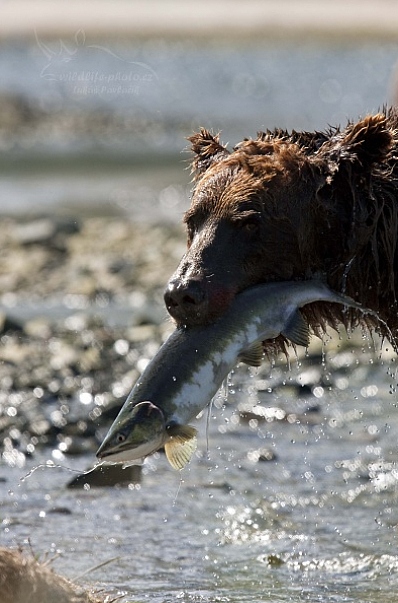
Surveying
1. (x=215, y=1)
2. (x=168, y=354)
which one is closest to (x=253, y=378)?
(x=168, y=354)

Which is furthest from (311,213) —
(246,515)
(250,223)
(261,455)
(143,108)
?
(143,108)

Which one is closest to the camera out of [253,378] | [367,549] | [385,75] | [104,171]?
[367,549]

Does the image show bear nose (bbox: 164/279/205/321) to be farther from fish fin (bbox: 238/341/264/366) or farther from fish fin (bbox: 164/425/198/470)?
fish fin (bbox: 164/425/198/470)

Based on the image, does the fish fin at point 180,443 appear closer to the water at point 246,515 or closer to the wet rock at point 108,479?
the water at point 246,515

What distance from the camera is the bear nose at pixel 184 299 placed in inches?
182

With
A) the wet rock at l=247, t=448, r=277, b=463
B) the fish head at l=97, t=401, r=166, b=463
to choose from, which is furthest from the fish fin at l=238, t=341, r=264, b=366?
the wet rock at l=247, t=448, r=277, b=463

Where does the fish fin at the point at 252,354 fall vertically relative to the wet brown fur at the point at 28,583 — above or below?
above

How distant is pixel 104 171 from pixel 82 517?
14.5 metres

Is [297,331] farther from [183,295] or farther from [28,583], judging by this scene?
[28,583]

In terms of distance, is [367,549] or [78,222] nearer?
[367,549]

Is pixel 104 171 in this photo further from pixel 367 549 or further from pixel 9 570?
pixel 9 570

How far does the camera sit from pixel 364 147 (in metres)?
5.34

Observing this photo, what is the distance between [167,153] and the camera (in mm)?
22766

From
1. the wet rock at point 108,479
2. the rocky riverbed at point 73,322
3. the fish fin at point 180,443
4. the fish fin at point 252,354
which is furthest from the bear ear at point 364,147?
the rocky riverbed at point 73,322
